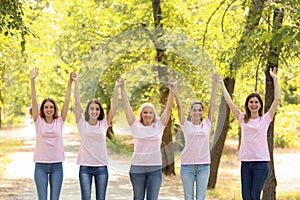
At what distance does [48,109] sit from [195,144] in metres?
1.94

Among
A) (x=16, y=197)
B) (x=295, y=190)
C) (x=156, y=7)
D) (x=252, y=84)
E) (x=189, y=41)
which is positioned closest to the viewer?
(x=16, y=197)

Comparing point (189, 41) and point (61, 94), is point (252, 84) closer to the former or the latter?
point (189, 41)

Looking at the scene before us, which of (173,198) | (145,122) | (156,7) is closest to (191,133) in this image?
(145,122)

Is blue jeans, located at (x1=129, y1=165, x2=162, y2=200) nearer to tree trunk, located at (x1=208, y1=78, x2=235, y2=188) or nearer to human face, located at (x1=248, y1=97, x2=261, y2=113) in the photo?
human face, located at (x1=248, y1=97, x2=261, y2=113)

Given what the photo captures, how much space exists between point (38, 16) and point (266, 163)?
13.2 m

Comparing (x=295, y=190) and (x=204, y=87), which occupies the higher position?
(x=204, y=87)

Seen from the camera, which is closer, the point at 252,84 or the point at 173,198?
the point at 173,198

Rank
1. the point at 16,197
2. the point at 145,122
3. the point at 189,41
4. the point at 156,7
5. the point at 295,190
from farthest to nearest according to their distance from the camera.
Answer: the point at 295,190 < the point at 156,7 < the point at 189,41 < the point at 16,197 < the point at 145,122

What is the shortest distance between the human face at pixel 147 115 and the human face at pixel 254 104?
1341mm

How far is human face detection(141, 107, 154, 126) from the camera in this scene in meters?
7.77

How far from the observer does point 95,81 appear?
14281 mm

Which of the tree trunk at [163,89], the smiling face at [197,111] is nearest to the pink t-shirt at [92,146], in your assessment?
the smiling face at [197,111]

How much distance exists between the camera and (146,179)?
25.3 feet

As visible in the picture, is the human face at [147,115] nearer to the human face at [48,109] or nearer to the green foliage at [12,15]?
the human face at [48,109]
